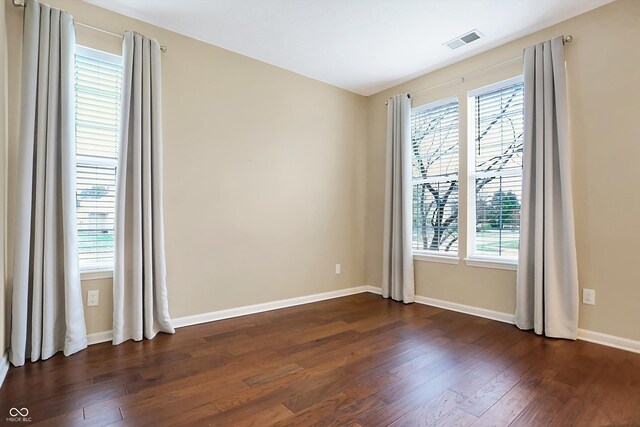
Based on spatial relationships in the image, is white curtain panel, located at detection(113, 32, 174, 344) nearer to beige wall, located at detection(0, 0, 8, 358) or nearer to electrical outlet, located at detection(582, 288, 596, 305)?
beige wall, located at detection(0, 0, 8, 358)

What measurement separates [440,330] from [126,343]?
8.62ft

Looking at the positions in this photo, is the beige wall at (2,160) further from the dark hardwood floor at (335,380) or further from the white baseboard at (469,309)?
the white baseboard at (469,309)

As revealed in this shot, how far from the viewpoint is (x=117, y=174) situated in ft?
8.72

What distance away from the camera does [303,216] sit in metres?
4.02

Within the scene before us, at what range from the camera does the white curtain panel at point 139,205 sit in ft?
8.73

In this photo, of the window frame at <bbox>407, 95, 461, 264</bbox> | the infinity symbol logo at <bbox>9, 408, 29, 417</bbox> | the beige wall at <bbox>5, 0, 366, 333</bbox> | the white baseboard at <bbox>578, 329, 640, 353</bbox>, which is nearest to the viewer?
the infinity symbol logo at <bbox>9, 408, 29, 417</bbox>

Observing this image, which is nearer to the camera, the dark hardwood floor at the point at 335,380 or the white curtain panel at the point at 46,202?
the dark hardwood floor at the point at 335,380

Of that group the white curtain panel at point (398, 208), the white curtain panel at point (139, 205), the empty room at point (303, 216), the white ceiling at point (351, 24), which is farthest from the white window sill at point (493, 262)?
the white curtain panel at point (139, 205)

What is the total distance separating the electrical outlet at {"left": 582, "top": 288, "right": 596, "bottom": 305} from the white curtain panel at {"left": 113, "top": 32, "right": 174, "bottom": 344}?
3463mm

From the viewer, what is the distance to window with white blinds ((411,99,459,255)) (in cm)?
380

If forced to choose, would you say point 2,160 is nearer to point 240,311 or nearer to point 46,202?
point 46,202

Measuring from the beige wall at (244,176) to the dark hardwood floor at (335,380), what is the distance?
67 cm

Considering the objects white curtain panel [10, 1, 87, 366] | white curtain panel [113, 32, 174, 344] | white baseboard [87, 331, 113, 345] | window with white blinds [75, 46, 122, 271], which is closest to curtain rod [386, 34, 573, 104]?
white curtain panel [113, 32, 174, 344]

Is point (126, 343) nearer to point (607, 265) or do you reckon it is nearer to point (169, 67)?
point (169, 67)
